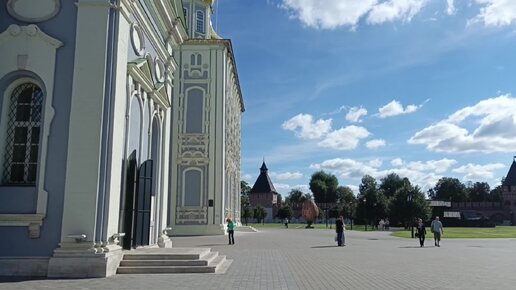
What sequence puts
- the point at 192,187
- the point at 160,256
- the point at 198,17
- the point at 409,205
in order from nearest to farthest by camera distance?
the point at 160,256 < the point at 192,187 < the point at 198,17 < the point at 409,205

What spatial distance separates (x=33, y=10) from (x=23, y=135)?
3.27 m

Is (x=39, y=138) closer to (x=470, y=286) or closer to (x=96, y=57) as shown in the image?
(x=96, y=57)

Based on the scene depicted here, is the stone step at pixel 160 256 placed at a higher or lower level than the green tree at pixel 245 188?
lower

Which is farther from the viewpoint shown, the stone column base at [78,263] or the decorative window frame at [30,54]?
the decorative window frame at [30,54]

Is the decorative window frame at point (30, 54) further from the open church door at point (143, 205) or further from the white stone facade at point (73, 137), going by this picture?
the open church door at point (143, 205)

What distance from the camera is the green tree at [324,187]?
111625 mm

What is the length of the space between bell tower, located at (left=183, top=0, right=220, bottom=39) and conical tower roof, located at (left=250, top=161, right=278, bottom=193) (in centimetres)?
8276

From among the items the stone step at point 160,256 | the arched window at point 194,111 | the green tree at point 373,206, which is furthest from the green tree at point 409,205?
the stone step at point 160,256

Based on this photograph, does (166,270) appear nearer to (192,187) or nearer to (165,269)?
(165,269)

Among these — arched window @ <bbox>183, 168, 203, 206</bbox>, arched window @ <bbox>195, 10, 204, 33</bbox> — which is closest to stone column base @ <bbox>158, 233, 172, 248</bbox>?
arched window @ <bbox>183, 168, 203, 206</bbox>

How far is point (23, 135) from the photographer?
12594mm

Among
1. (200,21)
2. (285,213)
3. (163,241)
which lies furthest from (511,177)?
(163,241)

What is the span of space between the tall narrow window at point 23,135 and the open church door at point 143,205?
3.34m

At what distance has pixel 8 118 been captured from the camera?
1261cm
